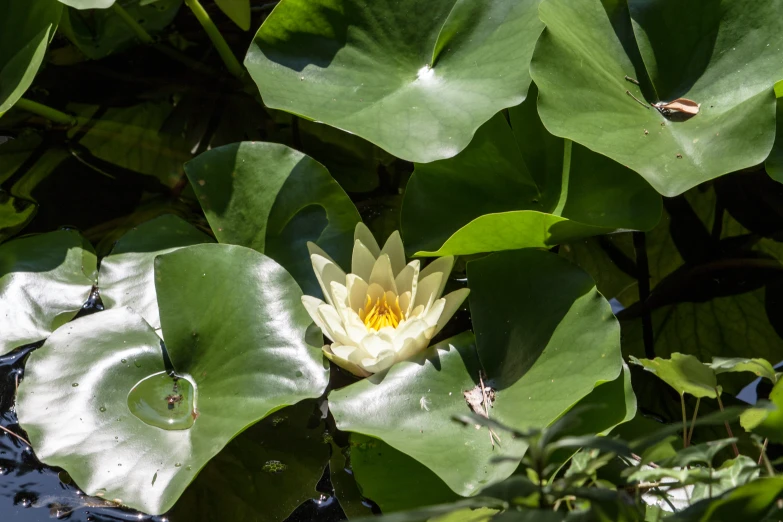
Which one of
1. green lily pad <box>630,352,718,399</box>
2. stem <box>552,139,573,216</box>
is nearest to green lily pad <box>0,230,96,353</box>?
stem <box>552,139,573,216</box>

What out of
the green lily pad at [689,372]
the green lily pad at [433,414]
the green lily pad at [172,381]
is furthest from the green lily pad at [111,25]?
the green lily pad at [689,372]

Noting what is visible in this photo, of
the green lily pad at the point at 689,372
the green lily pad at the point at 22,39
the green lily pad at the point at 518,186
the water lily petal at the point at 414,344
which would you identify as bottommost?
the water lily petal at the point at 414,344

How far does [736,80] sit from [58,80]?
2.08 meters

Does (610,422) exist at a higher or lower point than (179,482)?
higher

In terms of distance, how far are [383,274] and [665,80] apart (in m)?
0.72

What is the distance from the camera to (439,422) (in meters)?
1.20

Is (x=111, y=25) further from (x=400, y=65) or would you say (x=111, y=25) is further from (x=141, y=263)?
(x=400, y=65)

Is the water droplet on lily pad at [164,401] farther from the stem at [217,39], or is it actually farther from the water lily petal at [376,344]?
the stem at [217,39]

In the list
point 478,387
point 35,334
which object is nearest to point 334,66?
point 478,387

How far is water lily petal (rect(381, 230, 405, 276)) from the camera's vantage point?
1.42 meters

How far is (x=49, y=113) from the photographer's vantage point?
2.14 m

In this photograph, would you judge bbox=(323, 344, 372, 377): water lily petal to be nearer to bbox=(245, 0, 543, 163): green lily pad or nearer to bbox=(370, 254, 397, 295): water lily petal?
bbox=(370, 254, 397, 295): water lily petal

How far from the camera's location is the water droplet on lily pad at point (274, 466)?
1349 millimetres

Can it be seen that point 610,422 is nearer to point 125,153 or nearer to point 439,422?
point 439,422
